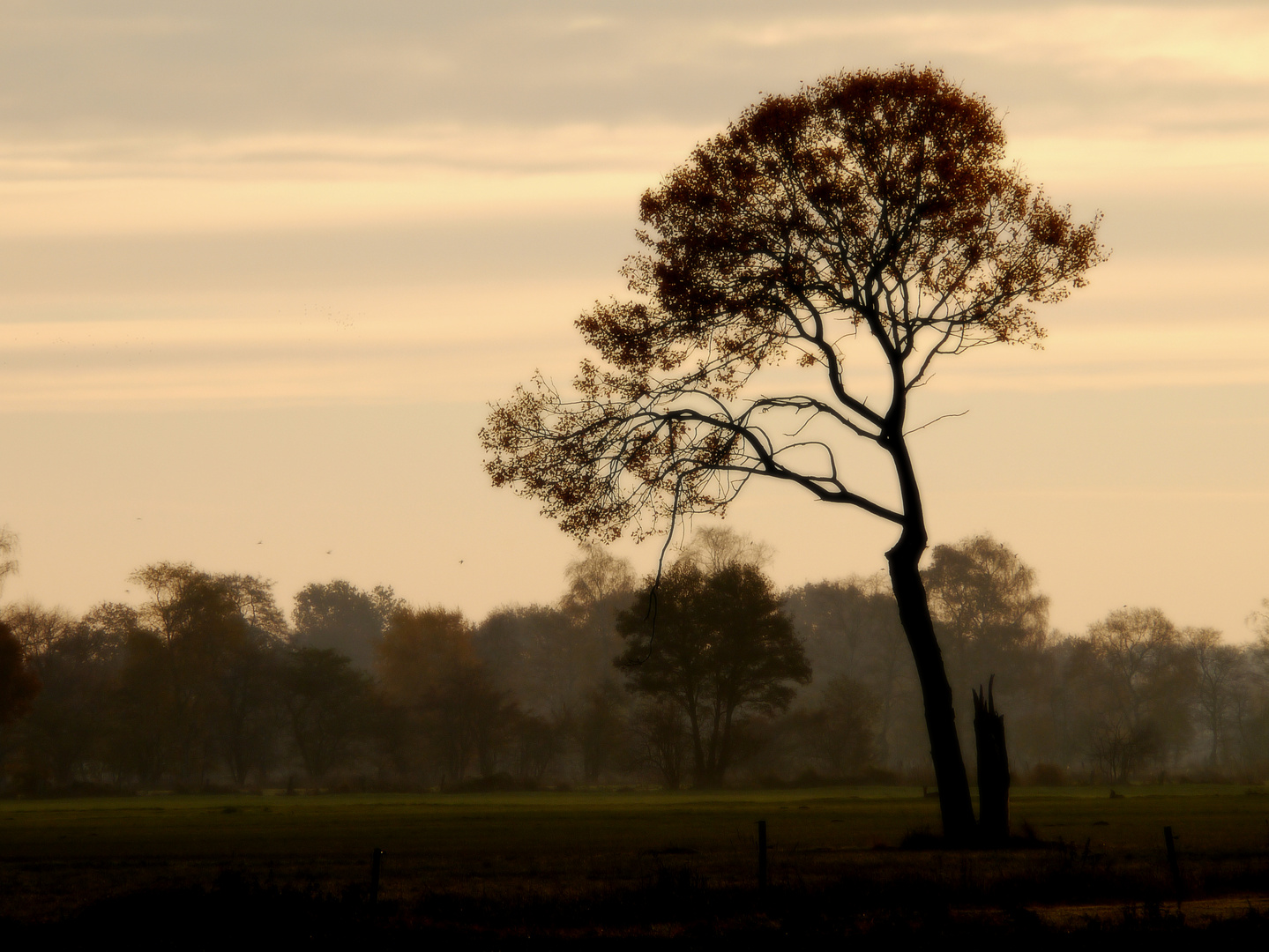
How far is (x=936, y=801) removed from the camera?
53094 mm

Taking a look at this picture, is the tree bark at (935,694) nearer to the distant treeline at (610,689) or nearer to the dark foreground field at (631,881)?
the dark foreground field at (631,881)

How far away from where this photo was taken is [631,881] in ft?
72.9

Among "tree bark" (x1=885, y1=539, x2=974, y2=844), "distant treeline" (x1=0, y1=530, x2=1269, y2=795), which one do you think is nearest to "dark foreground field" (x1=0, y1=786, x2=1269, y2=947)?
"tree bark" (x1=885, y1=539, x2=974, y2=844)

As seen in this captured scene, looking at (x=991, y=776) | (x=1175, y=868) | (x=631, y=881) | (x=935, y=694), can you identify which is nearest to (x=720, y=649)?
(x=935, y=694)

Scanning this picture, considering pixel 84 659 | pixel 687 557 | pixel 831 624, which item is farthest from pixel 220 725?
pixel 831 624

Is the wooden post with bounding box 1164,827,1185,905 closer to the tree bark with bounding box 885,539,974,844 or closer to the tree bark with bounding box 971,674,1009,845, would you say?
the tree bark with bounding box 971,674,1009,845

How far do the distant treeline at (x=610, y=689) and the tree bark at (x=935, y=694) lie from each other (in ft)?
120

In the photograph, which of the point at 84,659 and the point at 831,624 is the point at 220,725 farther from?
the point at 831,624

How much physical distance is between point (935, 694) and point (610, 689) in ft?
230

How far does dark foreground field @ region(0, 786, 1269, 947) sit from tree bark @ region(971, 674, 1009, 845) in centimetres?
68

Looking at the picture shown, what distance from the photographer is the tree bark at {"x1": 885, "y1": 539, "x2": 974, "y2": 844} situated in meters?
28.2

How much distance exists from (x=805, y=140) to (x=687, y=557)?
86285 mm

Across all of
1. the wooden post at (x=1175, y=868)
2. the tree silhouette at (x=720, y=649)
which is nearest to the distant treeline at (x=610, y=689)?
the tree silhouette at (x=720, y=649)

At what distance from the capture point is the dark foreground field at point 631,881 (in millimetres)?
17453
